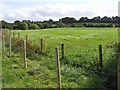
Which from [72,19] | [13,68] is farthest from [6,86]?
[72,19]

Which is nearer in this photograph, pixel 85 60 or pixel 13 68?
pixel 13 68

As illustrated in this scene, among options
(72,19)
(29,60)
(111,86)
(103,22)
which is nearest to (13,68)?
(29,60)

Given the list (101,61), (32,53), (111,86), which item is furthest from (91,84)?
(32,53)

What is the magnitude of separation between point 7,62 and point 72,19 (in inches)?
3995

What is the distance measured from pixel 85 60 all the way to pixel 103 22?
90.5 meters

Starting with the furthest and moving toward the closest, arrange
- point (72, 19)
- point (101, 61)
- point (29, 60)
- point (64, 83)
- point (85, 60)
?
1. point (72, 19)
2. point (29, 60)
3. point (85, 60)
4. point (101, 61)
5. point (64, 83)

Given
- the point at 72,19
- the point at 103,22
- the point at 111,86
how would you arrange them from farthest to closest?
the point at 72,19 < the point at 103,22 < the point at 111,86

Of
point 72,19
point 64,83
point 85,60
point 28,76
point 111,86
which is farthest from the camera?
point 72,19

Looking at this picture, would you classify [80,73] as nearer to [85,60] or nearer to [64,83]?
[64,83]

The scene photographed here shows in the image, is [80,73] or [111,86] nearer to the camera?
[111,86]

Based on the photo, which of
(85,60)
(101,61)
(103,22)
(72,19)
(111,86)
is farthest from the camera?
(72,19)

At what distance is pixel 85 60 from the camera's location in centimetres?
1989

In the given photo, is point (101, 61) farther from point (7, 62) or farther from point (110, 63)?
point (7, 62)

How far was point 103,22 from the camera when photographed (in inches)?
4304
